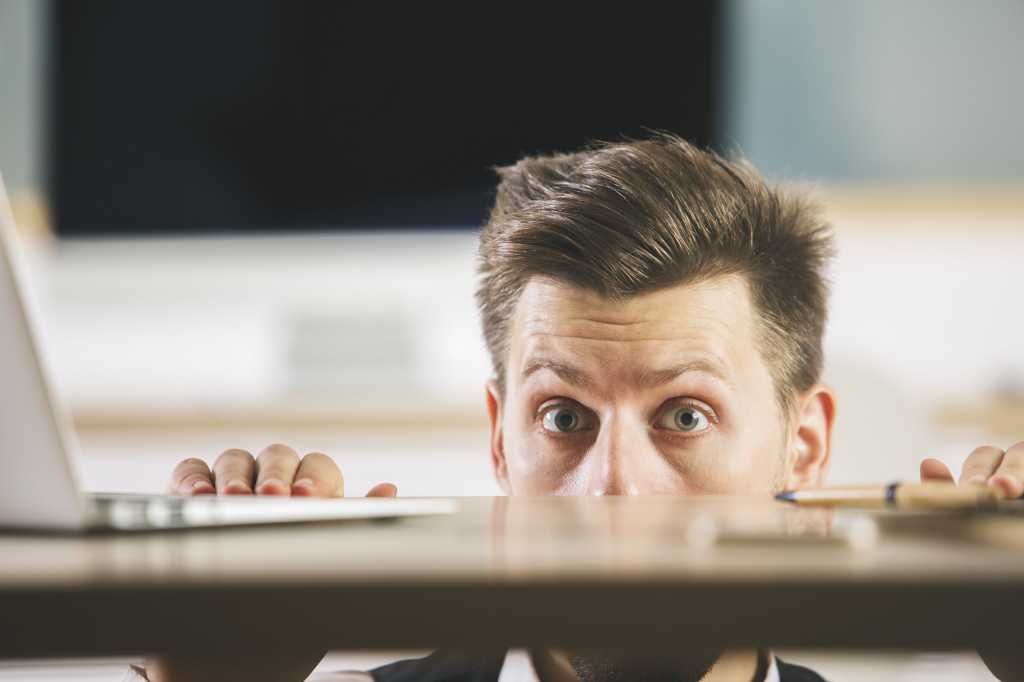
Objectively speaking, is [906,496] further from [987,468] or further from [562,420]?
[562,420]

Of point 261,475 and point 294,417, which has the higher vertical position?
point 261,475

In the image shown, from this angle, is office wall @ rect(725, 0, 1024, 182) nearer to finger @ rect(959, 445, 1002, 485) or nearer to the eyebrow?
the eyebrow

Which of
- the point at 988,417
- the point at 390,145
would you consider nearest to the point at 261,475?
the point at 988,417

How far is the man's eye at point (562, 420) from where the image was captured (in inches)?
40.5

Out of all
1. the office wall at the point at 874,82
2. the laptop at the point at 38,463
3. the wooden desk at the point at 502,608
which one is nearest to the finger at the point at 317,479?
the laptop at the point at 38,463

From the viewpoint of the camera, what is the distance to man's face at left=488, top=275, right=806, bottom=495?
973 millimetres

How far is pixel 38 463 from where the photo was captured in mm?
395

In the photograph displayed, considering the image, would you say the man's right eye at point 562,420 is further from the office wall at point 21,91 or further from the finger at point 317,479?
the office wall at point 21,91

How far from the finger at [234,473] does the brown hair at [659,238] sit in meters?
0.50

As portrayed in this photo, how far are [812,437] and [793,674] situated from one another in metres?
0.28

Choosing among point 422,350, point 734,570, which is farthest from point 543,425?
point 422,350

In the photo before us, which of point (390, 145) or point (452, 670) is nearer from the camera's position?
point (452, 670)

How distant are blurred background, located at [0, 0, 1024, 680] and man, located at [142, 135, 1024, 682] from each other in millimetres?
1127

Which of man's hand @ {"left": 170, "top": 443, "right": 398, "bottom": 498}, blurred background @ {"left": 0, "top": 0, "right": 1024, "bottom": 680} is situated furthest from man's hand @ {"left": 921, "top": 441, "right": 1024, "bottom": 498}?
blurred background @ {"left": 0, "top": 0, "right": 1024, "bottom": 680}
